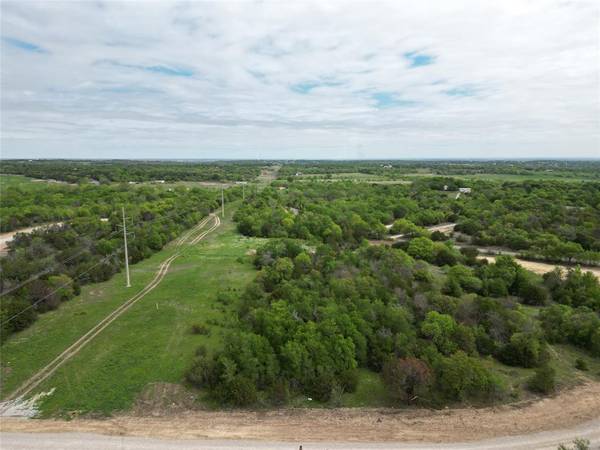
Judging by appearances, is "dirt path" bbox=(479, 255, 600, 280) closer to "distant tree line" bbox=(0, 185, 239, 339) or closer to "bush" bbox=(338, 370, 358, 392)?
"bush" bbox=(338, 370, 358, 392)

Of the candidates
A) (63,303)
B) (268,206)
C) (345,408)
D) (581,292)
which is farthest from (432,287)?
(268,206)

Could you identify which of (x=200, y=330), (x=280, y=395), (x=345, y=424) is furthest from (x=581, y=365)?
(x=200, y=330)

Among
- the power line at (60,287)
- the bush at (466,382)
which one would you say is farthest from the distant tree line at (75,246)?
the bush at (466,382)

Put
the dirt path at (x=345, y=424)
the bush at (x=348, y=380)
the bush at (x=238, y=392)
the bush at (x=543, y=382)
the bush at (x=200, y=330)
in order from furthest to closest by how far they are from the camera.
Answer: the bush at (x=200, y=330) → the bush at (x=543, y=382) → the bush at (x=348, y=380) → the bush at (x=238, y=392) → the dirt path at (x=345, y=424)

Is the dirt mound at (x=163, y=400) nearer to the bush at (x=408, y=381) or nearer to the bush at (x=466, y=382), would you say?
the bush at (x=408, y=381)

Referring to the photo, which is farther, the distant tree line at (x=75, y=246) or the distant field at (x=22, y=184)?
the distant field at (x=22, y=184)

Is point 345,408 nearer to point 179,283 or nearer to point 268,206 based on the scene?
point 179,283

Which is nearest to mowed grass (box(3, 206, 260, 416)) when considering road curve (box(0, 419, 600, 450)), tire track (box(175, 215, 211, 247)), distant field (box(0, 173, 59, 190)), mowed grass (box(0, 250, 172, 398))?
mowed grass (box(0, 250, 172, 398))
